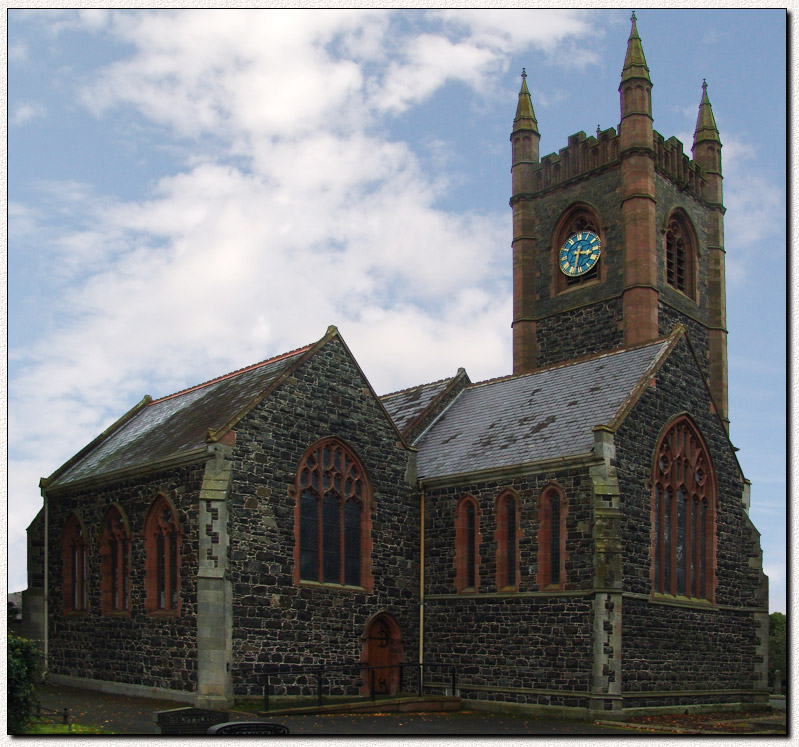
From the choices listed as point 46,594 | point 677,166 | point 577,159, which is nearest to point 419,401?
point 46,594

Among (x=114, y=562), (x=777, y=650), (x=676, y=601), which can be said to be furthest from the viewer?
(x=777, y=650)

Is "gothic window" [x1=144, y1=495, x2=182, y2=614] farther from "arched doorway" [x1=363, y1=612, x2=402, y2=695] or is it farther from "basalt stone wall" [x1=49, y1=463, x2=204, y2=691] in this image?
"arched doorway" [x1=363, y1=612, x2=402, y2=695]

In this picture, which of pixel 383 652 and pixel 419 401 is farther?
pixel 419 401

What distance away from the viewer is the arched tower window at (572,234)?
4881cm

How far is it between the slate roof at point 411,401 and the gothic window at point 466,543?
530cm

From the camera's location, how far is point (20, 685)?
17953 mm

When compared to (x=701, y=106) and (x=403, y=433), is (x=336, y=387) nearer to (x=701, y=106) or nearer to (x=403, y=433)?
(x=403, y=433)

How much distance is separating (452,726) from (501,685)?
446 cm

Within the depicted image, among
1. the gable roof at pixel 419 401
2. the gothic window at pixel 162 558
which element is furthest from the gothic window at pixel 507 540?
the gothic window at pixel 162 558

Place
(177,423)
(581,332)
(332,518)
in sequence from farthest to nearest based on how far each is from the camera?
(581,332)
(177,423)
(332,518)

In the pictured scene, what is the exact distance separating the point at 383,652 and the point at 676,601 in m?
8.69

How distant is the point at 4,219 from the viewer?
1487 centimetres

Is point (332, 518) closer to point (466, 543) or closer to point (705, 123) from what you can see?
point (466, 543)

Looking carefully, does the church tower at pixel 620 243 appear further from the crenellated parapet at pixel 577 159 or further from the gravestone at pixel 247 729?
the gravestone at pixel 247 729
